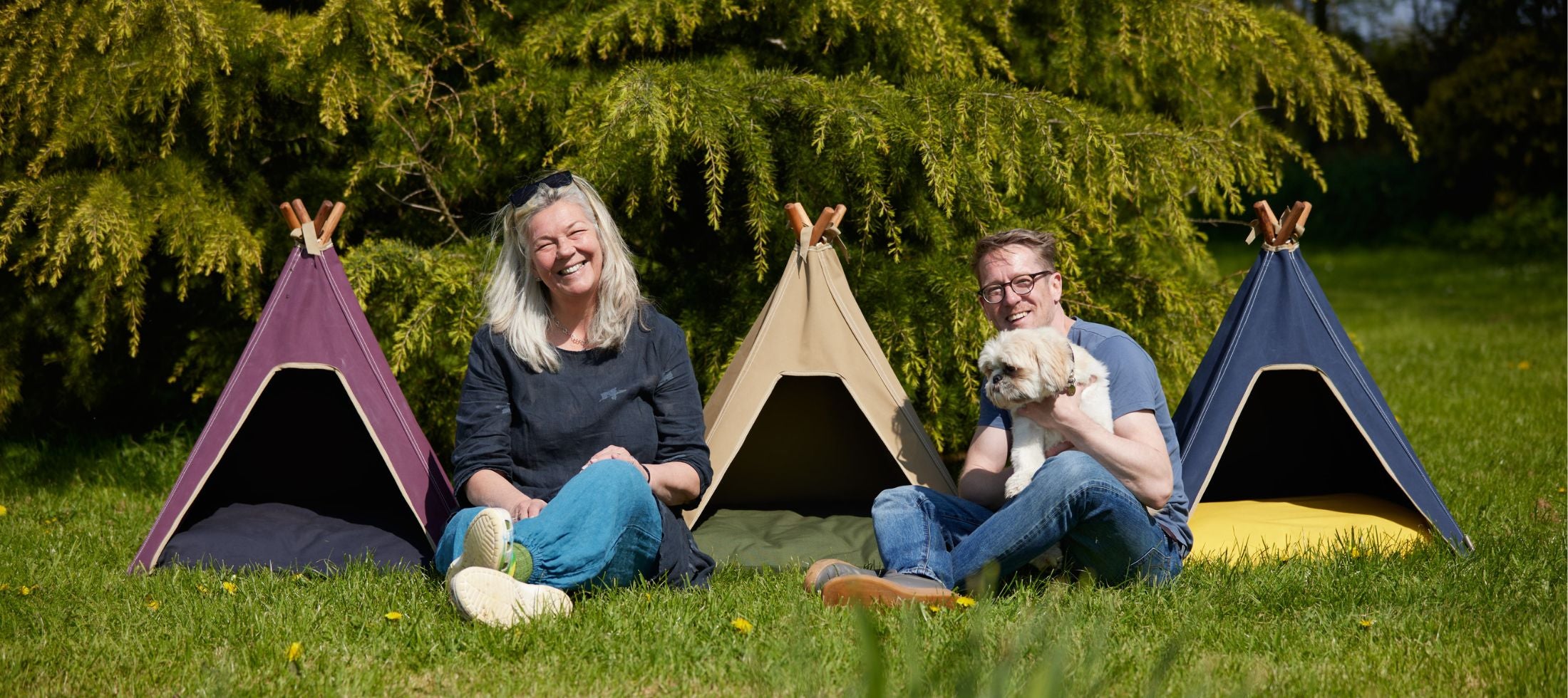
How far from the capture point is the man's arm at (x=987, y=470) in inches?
128

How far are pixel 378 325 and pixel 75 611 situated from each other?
1775 mm

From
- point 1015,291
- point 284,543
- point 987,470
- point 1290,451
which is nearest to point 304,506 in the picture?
point 284,543

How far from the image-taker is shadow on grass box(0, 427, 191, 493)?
493 cm

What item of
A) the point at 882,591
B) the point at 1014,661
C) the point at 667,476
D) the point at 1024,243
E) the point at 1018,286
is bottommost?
the point at 882,591

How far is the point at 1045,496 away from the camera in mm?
2887

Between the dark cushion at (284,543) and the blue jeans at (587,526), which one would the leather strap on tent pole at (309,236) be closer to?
the dark cushion at (284,543)

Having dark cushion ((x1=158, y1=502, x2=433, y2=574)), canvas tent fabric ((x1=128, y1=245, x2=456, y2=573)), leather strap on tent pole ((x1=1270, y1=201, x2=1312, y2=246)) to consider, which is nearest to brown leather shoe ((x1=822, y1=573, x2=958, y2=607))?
canvas tent fabric ((x1=128, y1=245, x2=456, y2=573))

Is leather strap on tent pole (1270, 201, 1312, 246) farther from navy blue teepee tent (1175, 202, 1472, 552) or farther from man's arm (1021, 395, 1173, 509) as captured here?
man's arm (1021, 395, 1173, 509)

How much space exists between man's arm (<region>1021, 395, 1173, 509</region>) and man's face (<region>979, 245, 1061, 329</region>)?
27cm

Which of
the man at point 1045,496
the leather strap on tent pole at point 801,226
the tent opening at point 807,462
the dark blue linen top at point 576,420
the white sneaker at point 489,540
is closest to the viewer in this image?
the white sneaker at point 489,540

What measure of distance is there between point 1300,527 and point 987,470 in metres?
1.16

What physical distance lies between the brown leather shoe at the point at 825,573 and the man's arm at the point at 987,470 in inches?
16.1

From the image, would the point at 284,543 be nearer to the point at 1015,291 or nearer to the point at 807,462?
the point at 807,462

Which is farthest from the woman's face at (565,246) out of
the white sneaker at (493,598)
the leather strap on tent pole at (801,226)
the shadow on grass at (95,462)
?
the shadow on grass at (95,462)
